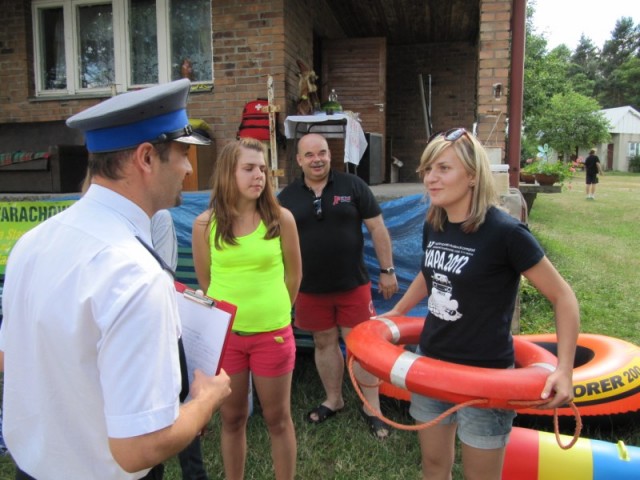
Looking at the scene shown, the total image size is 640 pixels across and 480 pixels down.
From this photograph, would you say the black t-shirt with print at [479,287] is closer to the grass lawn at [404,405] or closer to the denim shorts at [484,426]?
the denim shorts at [484,426]

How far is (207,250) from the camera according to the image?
2551 mm

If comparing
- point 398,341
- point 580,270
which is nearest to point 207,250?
point 398,341

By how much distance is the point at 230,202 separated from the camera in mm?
2459

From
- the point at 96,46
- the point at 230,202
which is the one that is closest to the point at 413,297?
the point at 230,202

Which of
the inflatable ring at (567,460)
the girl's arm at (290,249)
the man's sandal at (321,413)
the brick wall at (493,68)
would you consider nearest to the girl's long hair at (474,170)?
the girl's arm at (290,249)

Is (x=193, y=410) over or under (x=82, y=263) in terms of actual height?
under

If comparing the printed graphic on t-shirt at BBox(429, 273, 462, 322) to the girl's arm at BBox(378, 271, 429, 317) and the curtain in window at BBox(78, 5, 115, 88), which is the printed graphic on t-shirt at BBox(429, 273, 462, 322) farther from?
the curtain in window at BBox(78, 5, 115, 88)

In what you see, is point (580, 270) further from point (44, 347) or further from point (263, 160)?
point (44, 347)

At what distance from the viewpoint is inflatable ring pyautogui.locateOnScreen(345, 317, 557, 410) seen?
1614mm

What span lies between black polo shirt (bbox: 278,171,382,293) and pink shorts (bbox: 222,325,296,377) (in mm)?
898

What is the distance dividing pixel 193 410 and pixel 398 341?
1345 millimetres

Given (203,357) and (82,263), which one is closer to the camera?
(82,263)

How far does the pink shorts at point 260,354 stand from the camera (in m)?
2.32

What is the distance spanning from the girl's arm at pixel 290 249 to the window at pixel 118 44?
4.24 m
